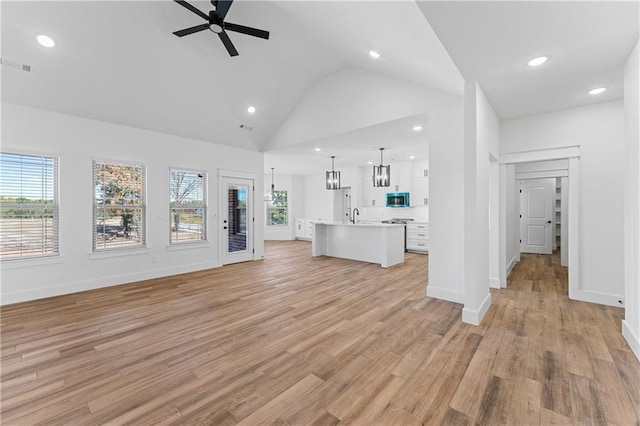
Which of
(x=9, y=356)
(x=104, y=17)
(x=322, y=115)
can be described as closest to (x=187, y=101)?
(x=104, y=17)

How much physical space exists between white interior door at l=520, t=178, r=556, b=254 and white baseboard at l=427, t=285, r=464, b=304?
18.5ft

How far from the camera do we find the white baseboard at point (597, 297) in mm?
3539

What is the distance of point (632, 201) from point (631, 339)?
126cm

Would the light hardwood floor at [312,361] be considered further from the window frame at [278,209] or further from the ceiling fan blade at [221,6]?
the window frame at [278,209]

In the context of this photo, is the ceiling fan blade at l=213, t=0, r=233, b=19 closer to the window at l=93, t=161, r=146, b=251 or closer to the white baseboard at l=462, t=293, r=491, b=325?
the window at l=93, t=161, r=146, b=251

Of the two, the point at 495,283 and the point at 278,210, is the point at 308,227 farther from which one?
the point at 495,283

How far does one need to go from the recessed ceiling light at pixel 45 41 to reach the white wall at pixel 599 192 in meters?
6.70

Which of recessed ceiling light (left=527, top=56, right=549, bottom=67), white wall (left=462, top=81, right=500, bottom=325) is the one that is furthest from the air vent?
recessed ceiling light (left=527, top=56, right=549, bottom=67)

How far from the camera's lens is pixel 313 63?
4816 millimetres

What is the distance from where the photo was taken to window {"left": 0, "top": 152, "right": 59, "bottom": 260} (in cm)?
375

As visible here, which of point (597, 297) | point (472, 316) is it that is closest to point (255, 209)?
point (472, 316)

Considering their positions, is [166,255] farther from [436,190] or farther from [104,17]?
[436,190]

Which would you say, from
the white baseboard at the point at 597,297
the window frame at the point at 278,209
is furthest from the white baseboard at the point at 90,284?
the white baseboard at the point at 597,297

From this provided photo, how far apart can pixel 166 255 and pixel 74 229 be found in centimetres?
145
